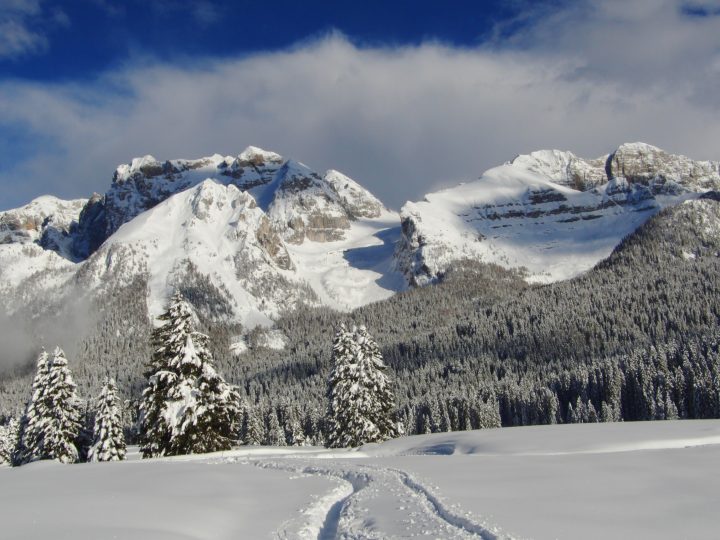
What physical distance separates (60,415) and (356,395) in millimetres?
23774

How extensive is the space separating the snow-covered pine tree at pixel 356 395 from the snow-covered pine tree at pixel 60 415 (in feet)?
68.9

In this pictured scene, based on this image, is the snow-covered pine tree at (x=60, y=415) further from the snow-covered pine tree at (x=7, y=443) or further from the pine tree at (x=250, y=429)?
the pine tree at (x=250, y=429)

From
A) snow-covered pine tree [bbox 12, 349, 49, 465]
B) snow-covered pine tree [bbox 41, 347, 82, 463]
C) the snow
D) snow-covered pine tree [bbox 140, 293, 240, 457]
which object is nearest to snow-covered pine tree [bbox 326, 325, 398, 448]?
snow-covered pine tree [bbox 140, 293, 240, 457]

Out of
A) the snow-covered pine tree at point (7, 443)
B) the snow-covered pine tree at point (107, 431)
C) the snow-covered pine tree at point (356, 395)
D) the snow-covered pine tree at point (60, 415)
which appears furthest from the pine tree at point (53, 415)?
the snow-covered pine tree at point (7, 443)

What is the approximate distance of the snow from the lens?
47.4ft

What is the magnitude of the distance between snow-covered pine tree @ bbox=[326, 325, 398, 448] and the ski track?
106ft

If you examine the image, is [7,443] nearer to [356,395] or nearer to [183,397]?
[356,395]

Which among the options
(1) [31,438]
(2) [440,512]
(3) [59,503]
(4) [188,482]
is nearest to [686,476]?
(2) [440,512]

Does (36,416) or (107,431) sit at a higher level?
(36,416)

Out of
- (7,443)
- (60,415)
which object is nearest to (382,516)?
(60,415)

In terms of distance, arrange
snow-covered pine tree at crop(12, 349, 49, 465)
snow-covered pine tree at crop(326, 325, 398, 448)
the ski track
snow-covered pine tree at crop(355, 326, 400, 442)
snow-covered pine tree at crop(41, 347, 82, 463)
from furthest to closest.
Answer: snow-covered pine tree at crop(355, 326, 400, 442) → snow-covered pine tree at crop(326, 325, 398, 448) → snow-covered pine tree at crop(12, 349, 49, 465) → snow-covered pine tree at crop(41, 347, 82, 463) → the ski track

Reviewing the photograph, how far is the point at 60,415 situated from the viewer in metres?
50.2

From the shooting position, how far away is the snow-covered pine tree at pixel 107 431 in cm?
A: 5303

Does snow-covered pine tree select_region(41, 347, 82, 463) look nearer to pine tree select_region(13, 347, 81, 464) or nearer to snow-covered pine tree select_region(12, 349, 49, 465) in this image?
pine tree select_region(13, 347, 81, 464)
